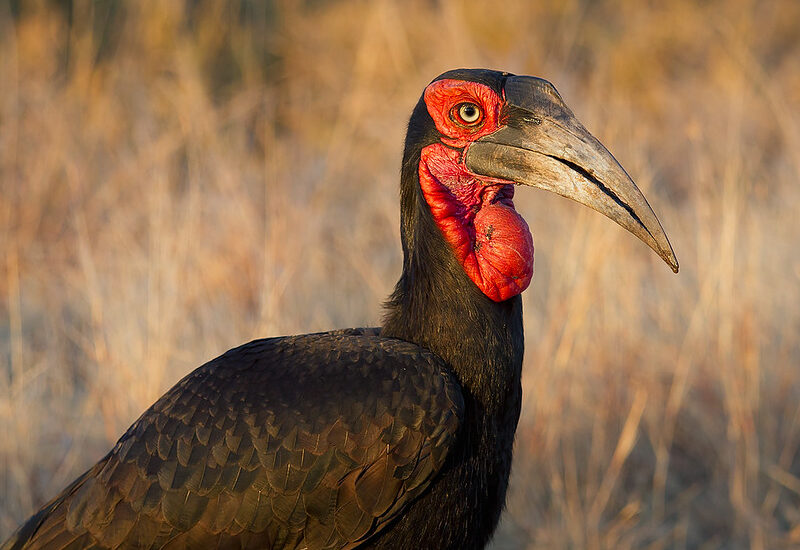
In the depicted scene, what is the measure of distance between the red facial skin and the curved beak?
36 millimetres

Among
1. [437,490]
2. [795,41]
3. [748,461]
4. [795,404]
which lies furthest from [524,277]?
[795,41]

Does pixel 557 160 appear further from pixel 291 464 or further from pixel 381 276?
pixel 381 276

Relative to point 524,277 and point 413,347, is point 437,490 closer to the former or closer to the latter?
point 413,347

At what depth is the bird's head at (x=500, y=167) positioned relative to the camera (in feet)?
7.43

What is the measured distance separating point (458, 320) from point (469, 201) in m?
0.28

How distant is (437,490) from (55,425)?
2467mm

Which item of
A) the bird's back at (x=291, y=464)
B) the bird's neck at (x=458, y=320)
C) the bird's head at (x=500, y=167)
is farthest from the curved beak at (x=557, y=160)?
the bird's back at (x=291, y=464)

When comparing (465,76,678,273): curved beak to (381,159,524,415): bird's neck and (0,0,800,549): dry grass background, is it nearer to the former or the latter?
(381,159,524,415): bird's neck

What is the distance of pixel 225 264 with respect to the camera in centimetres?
512

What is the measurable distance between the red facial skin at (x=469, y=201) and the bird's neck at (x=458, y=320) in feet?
0.09

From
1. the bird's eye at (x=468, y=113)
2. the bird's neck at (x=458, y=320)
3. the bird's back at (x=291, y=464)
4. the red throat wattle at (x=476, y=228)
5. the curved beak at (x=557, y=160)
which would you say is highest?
the bird's eye at (x=468, y=113)

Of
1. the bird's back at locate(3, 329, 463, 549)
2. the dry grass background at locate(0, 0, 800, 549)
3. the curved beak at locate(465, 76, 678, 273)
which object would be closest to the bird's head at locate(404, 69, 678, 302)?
the curved beak at locate(465, 76, 678, 273)

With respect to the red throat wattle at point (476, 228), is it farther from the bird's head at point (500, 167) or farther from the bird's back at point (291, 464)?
the bird's back at point (291, 464)

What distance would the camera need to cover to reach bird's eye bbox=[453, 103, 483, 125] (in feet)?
7.77
